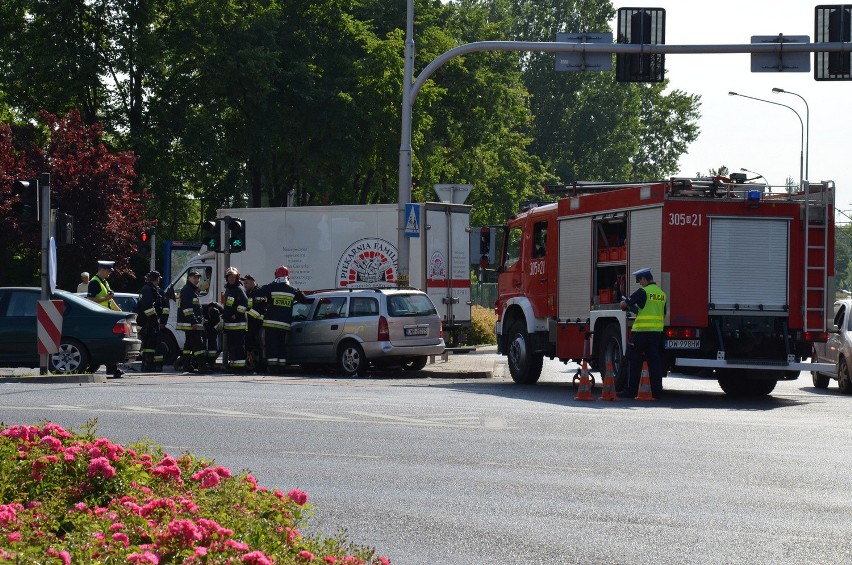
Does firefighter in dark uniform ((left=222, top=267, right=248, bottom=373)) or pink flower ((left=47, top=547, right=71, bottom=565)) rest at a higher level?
firefighter in dark uniform ((left=222, top=267, right=248, bottom=373))

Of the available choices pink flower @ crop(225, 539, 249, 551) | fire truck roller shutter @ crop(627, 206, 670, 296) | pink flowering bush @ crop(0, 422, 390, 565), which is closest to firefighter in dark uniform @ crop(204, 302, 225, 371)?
fire truck roller shutter @ crop(627, 206, 670, 296)

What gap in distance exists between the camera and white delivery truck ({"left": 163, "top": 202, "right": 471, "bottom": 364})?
29.4m

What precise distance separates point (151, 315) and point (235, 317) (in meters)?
1.63

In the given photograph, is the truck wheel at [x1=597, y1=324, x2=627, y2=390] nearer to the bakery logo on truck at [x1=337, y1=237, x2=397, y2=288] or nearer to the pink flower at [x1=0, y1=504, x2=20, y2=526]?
the bakery logo on truck at [x1=337, y1=237, x2=397, y2=288]

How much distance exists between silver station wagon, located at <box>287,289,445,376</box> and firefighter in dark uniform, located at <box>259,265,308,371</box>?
0.40 m

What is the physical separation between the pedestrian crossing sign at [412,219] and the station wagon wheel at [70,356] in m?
6.96

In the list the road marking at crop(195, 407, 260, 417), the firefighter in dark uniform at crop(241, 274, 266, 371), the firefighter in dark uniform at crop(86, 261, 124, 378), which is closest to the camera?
the road marking at crop(195, 407, 260, 417)

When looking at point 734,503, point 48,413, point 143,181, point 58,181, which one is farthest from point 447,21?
point 734,503

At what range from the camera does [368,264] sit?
2967cm

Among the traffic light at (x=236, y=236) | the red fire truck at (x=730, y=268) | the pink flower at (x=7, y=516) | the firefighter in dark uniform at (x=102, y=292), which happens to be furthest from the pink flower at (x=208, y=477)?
the traffic light at (x=236, y=236)

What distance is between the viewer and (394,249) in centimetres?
2950

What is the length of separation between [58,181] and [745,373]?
22.9 m

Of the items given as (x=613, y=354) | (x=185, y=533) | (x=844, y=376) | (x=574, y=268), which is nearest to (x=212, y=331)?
(x=574, y=268)

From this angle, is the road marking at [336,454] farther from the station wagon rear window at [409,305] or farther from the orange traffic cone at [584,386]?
the station wagon rear window at [409,305]
